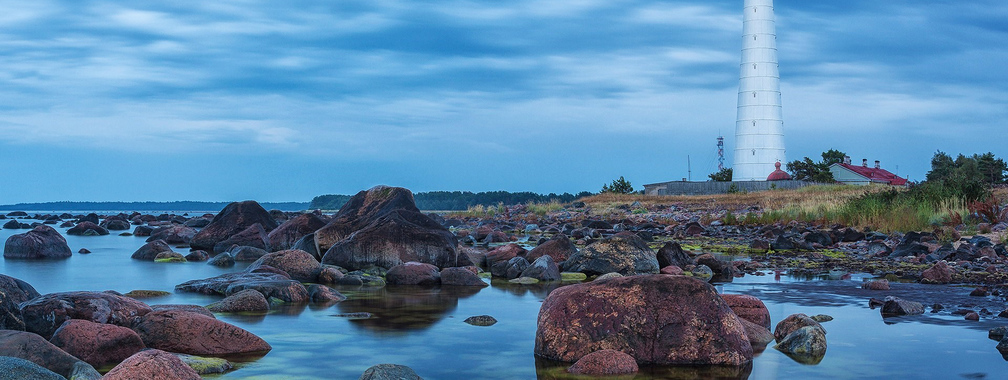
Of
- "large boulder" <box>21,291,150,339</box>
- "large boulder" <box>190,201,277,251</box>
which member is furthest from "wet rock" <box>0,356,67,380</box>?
"large boulder" <box>190,201,277,251</box>

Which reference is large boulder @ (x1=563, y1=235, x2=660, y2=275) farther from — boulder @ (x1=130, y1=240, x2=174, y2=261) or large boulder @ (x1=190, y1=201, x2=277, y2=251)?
large boulder @ (x1=190, y1=201, x2=277, y2=251)

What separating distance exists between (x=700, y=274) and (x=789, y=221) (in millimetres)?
14414

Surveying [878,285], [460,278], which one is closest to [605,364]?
[460,278]

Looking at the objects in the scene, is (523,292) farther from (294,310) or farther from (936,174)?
(936,174)

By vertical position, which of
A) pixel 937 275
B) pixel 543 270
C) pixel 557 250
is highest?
pixel 557 250

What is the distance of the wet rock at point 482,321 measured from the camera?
26.9 ft

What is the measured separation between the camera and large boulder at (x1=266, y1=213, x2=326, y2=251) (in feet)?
63.2

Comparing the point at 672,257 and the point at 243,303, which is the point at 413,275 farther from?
the point at 672,257

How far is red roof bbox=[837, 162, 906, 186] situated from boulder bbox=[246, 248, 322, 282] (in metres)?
70.6

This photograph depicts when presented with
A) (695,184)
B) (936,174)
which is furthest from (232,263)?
(936,174)

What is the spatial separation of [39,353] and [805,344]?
536 centimetres

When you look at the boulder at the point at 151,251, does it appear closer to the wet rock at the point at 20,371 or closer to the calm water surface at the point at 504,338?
the calm water surface at the point at 504,338

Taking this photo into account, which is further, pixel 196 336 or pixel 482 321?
pixel 482 321

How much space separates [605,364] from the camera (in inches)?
229
